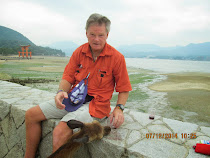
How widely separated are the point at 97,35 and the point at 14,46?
99348mm

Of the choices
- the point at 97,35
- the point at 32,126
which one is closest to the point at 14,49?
the point at 32,126

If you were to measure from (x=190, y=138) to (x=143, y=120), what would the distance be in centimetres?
80

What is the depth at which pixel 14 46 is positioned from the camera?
85.8m

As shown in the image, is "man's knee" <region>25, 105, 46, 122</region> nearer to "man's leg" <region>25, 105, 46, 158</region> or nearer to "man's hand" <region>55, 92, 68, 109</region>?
"man's leg" <region>25, 105, 46, 158</region>

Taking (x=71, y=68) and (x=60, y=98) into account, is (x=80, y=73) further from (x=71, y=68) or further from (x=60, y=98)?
(x=60, y=98)

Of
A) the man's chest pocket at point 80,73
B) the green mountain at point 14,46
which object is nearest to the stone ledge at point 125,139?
the man's chest pocket at point 80,73

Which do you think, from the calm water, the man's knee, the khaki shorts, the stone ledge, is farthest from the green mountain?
the khaki shorts

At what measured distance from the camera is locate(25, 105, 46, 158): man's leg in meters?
2.32

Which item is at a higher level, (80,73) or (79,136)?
→ (80,73)

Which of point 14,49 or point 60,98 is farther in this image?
point 14,49

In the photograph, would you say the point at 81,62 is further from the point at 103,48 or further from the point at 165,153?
the point at 165,153

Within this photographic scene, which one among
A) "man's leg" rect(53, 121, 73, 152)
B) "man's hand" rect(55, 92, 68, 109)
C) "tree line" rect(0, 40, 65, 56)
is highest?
"tree line" rect(0, 40, 65, 56)

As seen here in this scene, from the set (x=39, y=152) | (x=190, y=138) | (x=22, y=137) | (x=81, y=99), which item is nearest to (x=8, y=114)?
(x=22, y=137)

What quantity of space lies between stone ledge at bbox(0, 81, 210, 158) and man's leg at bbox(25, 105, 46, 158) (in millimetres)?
181
